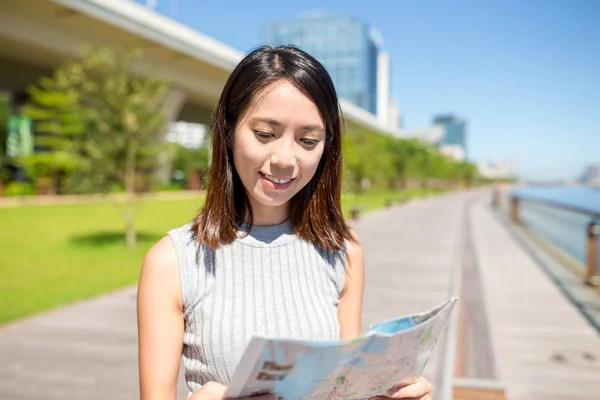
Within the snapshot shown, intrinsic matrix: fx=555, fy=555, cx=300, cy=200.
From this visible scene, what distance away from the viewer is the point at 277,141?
1256 millimetres

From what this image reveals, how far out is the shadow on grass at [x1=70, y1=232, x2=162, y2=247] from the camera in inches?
467

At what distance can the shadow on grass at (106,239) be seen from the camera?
39.0 ft

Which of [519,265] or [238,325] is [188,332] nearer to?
[238,325]

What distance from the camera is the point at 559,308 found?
684cm

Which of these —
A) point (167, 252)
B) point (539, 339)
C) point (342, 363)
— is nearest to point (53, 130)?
point (539, 339)

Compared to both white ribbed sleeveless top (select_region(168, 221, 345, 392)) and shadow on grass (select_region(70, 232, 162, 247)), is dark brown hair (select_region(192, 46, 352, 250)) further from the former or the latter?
shadow on grass (select_region(70, 232, 162, 247))

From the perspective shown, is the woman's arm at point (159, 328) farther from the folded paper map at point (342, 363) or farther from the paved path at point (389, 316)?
the paved path at point (389, 316)

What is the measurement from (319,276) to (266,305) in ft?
0.58

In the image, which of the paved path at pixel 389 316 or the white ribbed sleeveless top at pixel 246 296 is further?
the paved path at pixel 389 316

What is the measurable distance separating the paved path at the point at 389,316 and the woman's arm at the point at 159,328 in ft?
9.41

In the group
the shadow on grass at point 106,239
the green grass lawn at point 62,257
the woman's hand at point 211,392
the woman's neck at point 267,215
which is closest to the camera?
the woman's hand at point 211,392

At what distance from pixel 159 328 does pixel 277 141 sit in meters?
0.49

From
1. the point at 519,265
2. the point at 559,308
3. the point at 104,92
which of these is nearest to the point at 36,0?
the point at 104,92

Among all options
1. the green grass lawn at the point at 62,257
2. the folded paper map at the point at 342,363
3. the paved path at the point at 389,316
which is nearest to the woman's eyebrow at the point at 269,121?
the folded paper map at the point at 342,363
